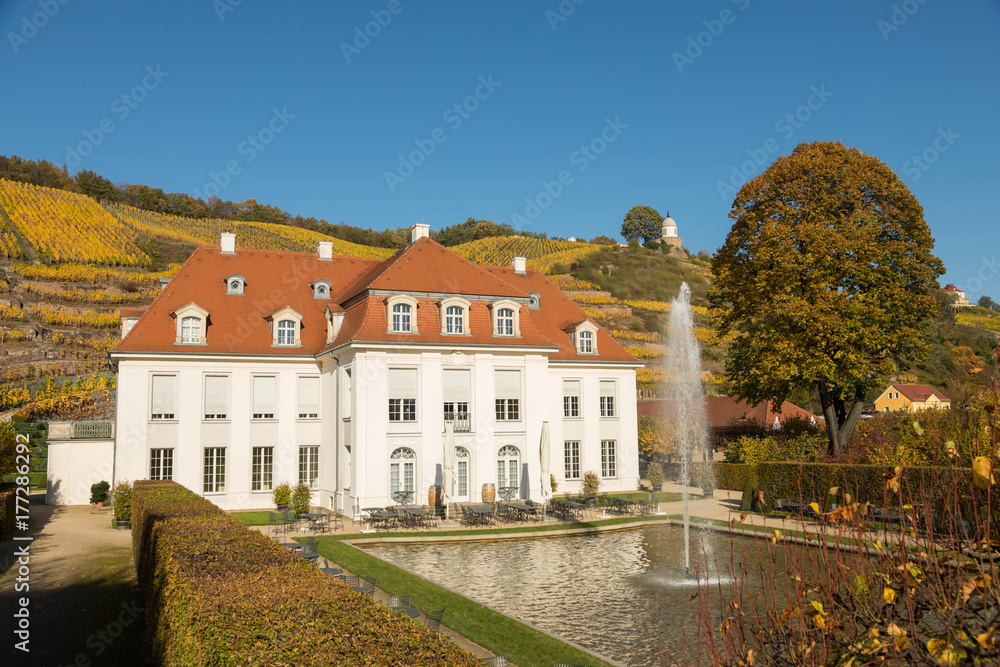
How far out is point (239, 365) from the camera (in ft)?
95.9

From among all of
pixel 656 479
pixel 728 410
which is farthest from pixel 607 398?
pixel 728 410

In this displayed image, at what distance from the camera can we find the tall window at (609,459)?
34.0 m

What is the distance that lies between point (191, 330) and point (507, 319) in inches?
522

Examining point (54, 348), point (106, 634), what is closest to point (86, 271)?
point (54, 348)

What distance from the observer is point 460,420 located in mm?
28828

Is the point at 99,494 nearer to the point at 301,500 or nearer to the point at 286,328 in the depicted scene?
the point at 301,500

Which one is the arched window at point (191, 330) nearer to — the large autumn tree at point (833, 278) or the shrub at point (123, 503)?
the shrub at point (123, 503)

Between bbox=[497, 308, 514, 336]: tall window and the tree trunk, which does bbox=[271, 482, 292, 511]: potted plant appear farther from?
the tree trunk

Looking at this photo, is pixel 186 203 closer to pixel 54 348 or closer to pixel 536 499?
pixel 54 348

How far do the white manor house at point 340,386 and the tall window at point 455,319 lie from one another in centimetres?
5

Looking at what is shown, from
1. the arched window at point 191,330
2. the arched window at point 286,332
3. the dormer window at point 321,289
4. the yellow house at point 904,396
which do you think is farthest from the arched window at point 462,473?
the yellow house at point 904,396

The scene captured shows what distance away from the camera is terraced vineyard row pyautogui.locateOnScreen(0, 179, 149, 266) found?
6475 cm

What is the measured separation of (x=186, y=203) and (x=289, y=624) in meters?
104

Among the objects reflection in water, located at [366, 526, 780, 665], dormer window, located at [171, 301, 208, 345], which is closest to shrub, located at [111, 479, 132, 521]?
dormer window, located at [171, 301, 208, 345]
